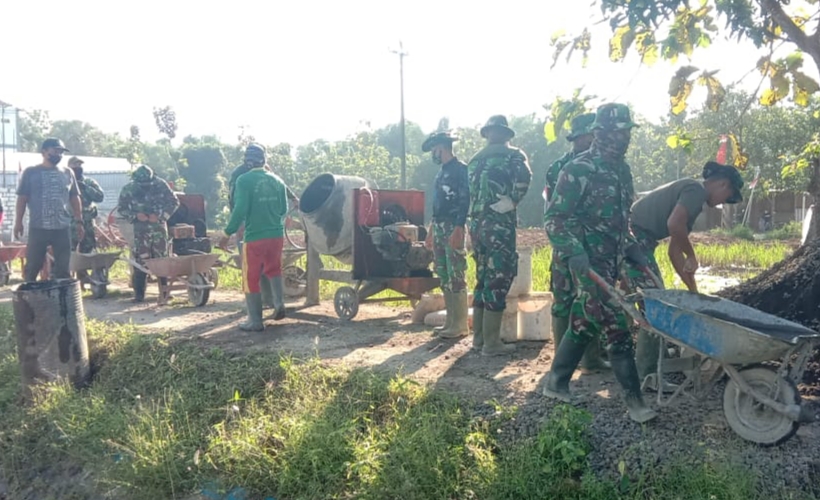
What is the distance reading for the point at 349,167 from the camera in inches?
1299

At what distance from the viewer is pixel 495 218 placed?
5492 mm

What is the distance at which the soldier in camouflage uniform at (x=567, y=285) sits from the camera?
464 cm

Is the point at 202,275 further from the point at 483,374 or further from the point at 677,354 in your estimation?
the point at 677,354

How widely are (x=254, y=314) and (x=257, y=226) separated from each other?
35.1 inches

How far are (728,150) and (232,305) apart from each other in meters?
6.10

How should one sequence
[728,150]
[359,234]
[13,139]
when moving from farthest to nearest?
[13,139] → [359,234] → [728,150]

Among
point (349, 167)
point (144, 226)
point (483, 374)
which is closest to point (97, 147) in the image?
point (349, 167)

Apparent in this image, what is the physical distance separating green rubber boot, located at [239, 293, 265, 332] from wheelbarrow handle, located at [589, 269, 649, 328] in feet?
12.6

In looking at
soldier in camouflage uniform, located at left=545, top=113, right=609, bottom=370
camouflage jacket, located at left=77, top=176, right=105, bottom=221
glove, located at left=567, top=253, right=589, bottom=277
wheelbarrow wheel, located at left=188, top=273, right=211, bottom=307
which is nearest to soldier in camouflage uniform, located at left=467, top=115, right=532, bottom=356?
soldier in camouflage uniform, located at left=545, top=113, right=609, bottom=370

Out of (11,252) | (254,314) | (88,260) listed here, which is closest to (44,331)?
(254,314)

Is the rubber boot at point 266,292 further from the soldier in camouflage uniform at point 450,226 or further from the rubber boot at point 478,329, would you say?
the rubber boot at point 478,329

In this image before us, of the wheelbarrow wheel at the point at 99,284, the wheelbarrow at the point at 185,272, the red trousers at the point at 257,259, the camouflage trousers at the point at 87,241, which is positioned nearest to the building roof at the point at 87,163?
the camouflage trousers at the point at 87,241

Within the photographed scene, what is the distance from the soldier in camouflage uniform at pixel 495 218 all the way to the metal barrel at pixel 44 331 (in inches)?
139

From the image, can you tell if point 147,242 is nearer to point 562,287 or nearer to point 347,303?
point 347,303
